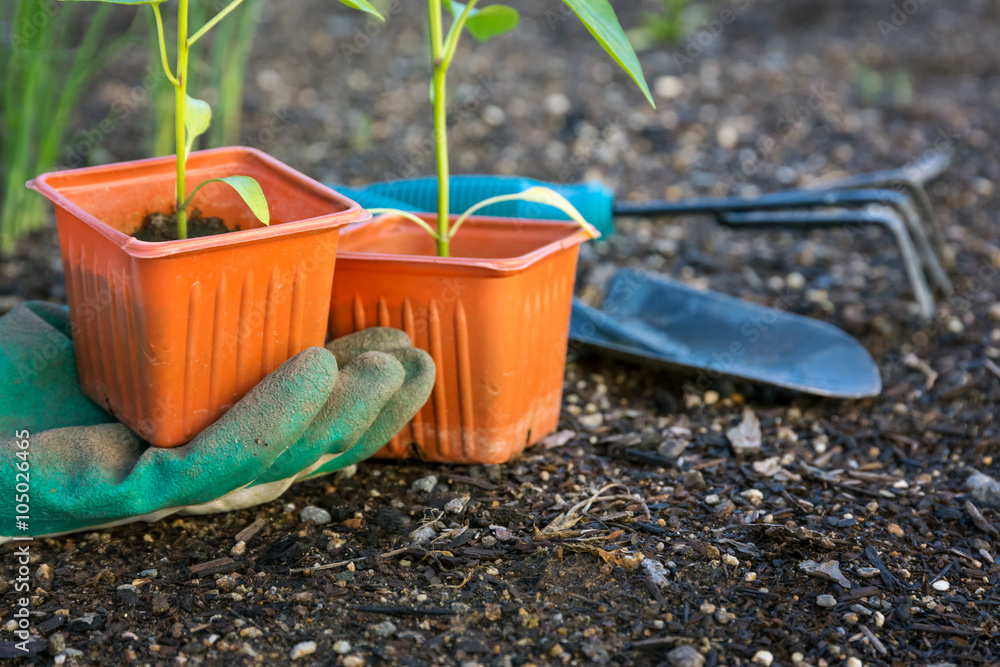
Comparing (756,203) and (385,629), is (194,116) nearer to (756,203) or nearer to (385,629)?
(385,629)

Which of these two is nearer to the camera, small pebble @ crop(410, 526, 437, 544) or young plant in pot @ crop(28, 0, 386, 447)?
young plant in pot @ crop(28, 0, 386, 447)

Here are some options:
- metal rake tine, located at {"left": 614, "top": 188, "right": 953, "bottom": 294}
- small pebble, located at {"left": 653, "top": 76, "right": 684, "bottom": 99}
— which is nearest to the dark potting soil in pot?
metal rake tine, located at {"left": 614, "top": 188, "right": 953, "bottom": 294}

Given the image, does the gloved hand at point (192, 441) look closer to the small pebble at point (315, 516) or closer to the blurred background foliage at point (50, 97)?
the small pebble at point (315, 516)

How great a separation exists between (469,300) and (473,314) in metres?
0.02

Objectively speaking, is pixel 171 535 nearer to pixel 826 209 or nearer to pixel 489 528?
pixel 489 528

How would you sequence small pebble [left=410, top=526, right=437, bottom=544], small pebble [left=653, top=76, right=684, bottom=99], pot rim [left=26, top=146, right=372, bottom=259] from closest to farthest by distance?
pot rim [left=26, top=146, right=372, bottom=259], small pebble [left=410, top=526, right=437, bottom=544], small pebble [left=653, top=76, right=684, bottom=99]

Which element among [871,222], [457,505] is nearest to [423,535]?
[457,505]

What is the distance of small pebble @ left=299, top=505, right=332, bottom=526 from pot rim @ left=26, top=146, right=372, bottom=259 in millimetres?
433

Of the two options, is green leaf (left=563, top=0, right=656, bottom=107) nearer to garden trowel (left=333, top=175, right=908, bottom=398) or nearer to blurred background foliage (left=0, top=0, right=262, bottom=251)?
garden trowel (left=333, top=175, right=908, bottom=398)

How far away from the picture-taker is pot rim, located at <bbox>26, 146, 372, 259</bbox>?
1.00 metres

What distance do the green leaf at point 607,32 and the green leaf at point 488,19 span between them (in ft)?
1.00

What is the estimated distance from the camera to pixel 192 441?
1.12 m

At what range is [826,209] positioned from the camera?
265 cm

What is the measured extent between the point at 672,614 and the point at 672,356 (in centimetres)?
80
